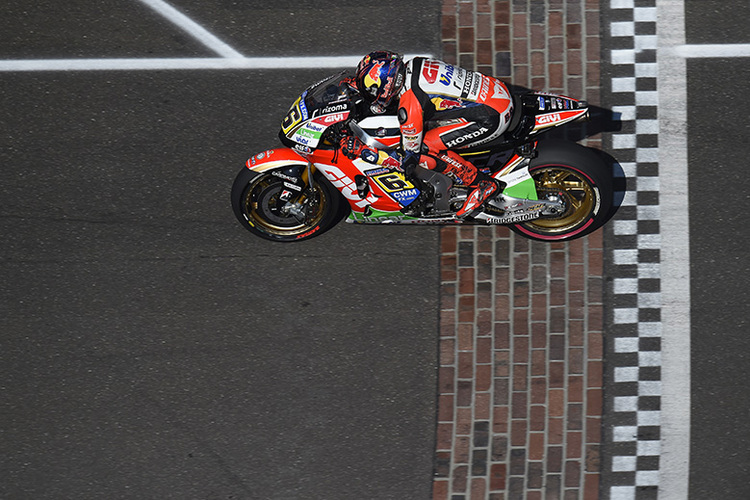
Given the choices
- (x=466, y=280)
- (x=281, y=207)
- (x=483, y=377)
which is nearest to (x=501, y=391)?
(x=483, y=377)

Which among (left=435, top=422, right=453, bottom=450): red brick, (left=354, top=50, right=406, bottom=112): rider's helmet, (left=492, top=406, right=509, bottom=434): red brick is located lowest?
(left=435, top=422, right=453, bottom=450): red brick

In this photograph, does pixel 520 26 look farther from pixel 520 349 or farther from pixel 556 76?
pixel 520 349

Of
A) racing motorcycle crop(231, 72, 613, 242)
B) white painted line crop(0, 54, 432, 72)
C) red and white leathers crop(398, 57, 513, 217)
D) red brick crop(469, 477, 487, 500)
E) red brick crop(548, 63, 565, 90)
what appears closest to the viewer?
red and white leathers crop(398, 57, 513, 217)

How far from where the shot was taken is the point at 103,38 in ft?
25.4

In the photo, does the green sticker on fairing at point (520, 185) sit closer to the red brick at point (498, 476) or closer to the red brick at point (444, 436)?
the red brick at point (444, 436)

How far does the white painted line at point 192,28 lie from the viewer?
7.73 meters

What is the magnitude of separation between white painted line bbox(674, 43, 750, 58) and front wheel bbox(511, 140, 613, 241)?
151 cm

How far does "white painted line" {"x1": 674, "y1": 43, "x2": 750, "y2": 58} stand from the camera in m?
7.55

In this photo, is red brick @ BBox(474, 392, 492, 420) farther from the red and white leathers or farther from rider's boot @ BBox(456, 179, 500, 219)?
the red and white leathers

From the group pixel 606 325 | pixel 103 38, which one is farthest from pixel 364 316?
pixel 103 38

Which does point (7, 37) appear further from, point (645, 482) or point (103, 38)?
point (645, 482)

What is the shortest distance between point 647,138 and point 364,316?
3.48 m

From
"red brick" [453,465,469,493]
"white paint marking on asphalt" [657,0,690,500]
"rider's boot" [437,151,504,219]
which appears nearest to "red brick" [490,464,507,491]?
"red brick" [453,465,469,493]

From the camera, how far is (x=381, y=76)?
5.73 m
